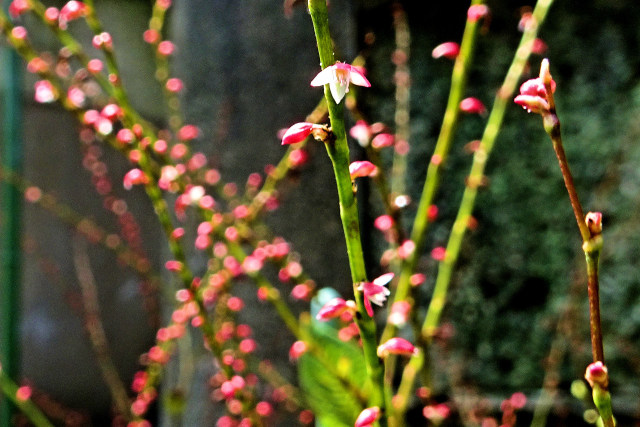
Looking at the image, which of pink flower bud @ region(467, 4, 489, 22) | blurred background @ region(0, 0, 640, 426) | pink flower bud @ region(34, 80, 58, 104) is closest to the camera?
pink flower bud @ region(467, 4, 489, 22)

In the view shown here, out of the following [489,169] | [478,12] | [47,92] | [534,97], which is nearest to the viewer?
[534,97]

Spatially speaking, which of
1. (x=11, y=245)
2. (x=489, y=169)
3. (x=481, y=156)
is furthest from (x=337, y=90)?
(x=11, y=245)

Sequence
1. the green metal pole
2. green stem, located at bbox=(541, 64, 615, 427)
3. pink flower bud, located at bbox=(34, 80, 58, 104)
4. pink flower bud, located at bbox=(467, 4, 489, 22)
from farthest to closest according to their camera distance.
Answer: the green metal pole → pink flower bud, located at bbox=(34, 80, 58, 104) → pink flower bud, located at bbox=(467, 4, 489, 22) → green stem, located at bbox=(541, 64, 615, 427)

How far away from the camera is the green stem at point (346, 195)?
0.94 feet

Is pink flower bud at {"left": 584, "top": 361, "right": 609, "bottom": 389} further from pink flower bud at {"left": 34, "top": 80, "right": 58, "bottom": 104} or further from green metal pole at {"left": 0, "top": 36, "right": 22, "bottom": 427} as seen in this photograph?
green metal pole at {"left": 0, "top": 36, "right": 22, "bottom": 427}

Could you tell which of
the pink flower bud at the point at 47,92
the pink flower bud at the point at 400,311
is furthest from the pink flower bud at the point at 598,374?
the pink flower bud at the point at 47,92

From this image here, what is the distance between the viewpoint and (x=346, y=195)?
1.00ft

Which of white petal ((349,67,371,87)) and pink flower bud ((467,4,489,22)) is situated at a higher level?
pink flower bud ((467,4,489,22))

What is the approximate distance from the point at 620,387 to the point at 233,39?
3.20 ft

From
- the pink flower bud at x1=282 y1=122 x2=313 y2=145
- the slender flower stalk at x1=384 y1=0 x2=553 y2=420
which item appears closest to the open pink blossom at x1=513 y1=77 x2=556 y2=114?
the pink flower bud at x1=282 y1=122 x2=313 y2=145

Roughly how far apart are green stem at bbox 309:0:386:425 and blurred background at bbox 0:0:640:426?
0.66 m

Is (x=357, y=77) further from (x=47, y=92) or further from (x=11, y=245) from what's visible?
(x=11, y=245)

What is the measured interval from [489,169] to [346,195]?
2.44 ft

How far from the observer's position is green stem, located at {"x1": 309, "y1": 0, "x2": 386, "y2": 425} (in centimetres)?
29
